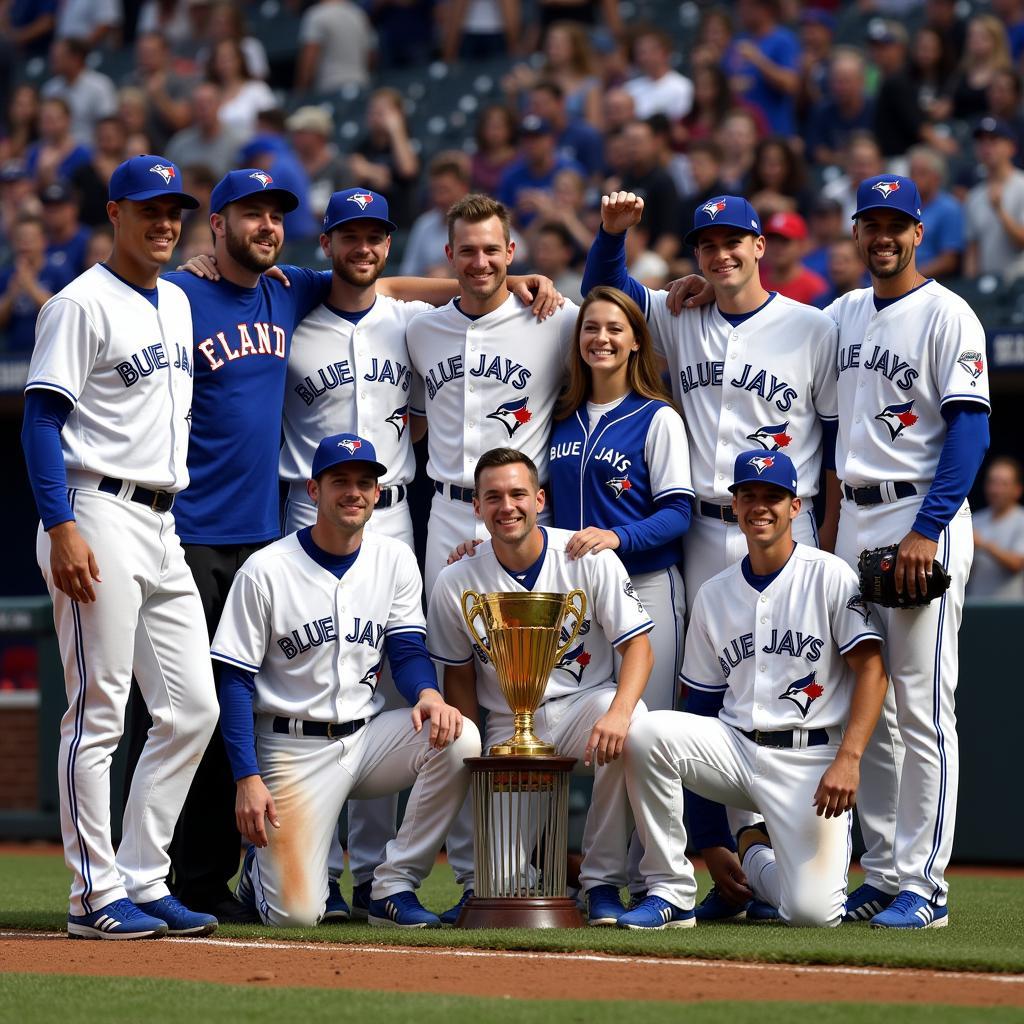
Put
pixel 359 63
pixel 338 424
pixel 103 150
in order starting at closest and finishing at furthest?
pixel 338 424, pixel 103 150, pixel 359 63

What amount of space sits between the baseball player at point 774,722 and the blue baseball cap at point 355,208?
4.58ft

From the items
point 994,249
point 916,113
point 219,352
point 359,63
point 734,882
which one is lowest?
point 734,882

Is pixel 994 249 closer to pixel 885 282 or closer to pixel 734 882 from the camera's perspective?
pixel 885 282

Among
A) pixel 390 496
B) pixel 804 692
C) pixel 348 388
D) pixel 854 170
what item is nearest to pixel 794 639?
pixel 804 692

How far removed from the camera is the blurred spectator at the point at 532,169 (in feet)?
36.1

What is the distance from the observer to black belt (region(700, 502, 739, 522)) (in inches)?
224

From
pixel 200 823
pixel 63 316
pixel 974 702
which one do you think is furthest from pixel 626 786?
pixel 974 702

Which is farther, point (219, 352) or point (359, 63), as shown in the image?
point (359, 63)

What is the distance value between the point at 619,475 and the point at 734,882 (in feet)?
4.27

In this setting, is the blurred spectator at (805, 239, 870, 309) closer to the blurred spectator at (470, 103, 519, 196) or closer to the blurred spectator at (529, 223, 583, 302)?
the blurred spectator at (529, 223, 583, 302)

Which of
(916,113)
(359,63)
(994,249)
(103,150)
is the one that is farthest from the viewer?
(359,63)

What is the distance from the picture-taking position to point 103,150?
12.8 m

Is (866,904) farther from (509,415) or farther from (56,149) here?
(56,149)

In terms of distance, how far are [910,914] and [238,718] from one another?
2.02 metres
